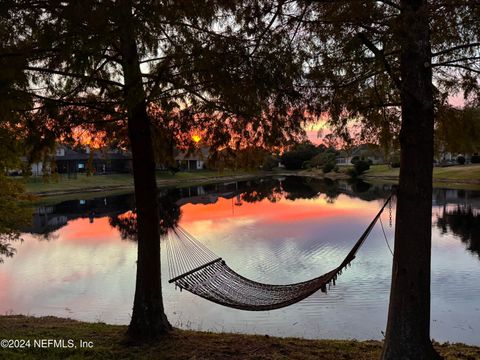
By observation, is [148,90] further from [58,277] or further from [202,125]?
[58,277]

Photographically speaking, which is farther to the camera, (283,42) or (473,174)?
(473,174)

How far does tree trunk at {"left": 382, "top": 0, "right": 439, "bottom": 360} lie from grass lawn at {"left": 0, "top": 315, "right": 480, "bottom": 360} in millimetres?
1165

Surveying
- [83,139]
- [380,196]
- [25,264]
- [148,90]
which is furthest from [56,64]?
[380,196]

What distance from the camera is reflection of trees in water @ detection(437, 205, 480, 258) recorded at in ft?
51.1

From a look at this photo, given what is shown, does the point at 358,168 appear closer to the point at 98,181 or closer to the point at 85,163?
the point at 98,181

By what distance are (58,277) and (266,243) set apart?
7.37 metres

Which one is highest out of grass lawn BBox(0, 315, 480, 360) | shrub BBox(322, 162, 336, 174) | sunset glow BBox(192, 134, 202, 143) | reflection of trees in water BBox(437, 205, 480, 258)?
sunset glow BBox(192, 134, 202, 143)

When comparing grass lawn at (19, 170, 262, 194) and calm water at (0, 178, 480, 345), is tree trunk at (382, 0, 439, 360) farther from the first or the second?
→ grass lawn at (19, 170, 262, 194)

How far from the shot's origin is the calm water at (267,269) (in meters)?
8.63

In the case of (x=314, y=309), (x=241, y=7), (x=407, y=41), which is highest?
(x=241, y=7)

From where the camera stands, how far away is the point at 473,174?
42406 mm

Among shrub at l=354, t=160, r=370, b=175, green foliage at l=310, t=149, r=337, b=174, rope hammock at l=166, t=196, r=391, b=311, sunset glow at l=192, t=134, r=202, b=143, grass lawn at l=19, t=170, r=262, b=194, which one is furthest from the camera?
green foliage at l=310, t=149, r=337, b=174

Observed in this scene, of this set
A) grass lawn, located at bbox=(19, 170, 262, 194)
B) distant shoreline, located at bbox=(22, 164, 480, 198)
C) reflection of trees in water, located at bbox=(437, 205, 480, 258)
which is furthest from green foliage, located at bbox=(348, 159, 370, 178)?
reflection of trees in water, located at bbox=(437, 205, 480, 258)

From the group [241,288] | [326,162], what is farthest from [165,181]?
[241,288]
